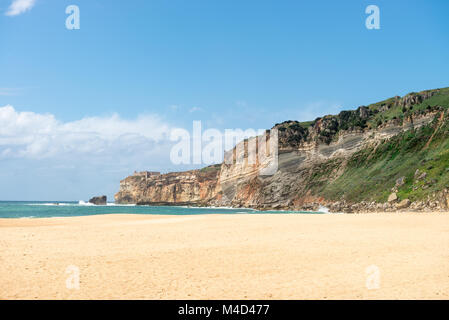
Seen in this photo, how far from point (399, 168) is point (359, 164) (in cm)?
→ 1561

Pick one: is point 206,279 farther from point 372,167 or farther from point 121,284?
point 372,167

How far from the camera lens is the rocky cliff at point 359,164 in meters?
58.7

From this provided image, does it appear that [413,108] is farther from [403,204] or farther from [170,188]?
[170,188]

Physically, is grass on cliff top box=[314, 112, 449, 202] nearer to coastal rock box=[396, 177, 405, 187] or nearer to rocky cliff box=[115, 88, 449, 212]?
rocky cliff box=[115, 88, 449, 212]

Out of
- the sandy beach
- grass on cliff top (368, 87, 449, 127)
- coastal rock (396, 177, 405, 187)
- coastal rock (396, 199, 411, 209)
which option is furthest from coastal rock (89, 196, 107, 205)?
the sandy beach

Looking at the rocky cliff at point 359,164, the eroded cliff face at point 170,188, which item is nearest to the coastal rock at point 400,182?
the rocky cliff at point 359,164

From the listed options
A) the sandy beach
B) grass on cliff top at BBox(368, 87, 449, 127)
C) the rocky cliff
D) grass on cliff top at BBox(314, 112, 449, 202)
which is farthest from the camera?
grass on cliff top at BBox(368, 87, 449, 127)

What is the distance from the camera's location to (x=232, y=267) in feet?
38.2

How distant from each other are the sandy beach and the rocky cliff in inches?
1348

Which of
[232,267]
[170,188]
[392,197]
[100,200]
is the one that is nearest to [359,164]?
[392,197]

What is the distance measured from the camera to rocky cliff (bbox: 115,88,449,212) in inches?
2309

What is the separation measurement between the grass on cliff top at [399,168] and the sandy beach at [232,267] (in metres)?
38.3
